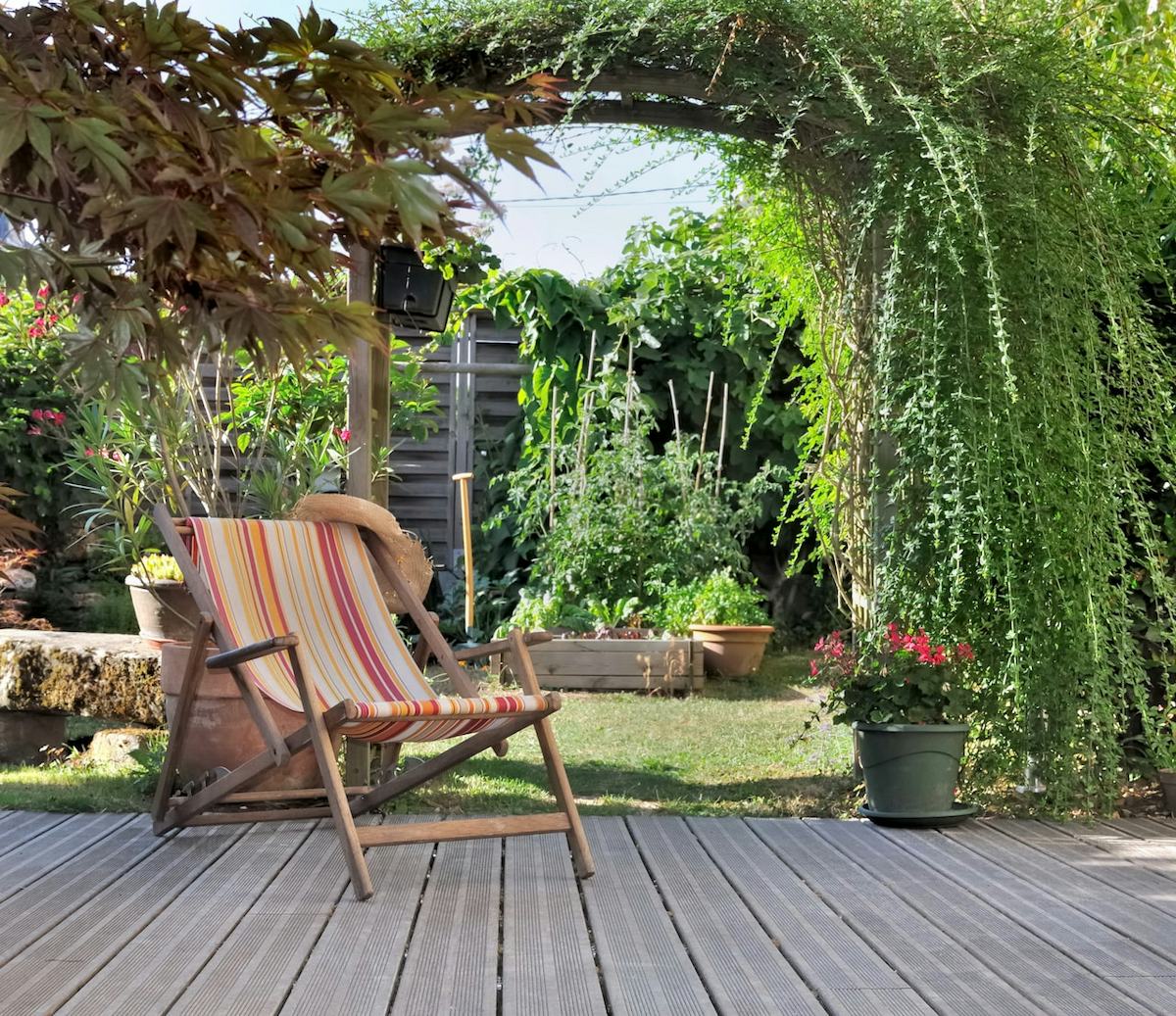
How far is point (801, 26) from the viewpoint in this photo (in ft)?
12.4

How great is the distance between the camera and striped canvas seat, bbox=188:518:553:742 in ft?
11.1

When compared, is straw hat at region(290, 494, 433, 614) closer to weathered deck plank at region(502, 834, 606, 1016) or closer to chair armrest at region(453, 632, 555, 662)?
chair armrest at region(453, 632, 555, 662)

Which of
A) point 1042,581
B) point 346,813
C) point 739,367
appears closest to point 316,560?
point 346,813

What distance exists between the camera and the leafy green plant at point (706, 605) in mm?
6625

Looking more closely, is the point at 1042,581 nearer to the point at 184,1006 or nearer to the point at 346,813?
the point at 346,813

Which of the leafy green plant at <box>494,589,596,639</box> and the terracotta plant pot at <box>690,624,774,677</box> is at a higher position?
the leafy green plant at <box>494,589,596,639</box>

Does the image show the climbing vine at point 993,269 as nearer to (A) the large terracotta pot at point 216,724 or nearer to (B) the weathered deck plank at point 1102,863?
(B) the weathered deck plank at point 1102,863

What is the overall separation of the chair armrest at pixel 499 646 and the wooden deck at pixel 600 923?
494 mm

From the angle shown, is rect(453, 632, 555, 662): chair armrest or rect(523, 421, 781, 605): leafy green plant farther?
rect(523, 421, 781, 605): leafy green plant

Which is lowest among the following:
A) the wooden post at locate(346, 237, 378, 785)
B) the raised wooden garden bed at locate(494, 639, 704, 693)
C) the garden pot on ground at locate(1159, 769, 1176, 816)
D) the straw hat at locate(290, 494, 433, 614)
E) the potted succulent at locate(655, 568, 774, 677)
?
the garden pot on ground at locate(1159, 769, 1176, 816)

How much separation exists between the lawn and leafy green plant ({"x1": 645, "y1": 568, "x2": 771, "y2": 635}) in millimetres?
547

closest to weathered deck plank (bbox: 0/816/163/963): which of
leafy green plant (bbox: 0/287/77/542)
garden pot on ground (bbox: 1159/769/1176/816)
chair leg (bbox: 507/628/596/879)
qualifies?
chair leg (bbox: 507/628/596/879)

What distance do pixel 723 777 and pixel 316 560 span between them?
5.38 feet

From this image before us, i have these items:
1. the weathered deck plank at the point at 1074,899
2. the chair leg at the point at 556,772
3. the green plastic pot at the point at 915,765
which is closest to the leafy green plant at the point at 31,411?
the chair leg at the point at 556,772
